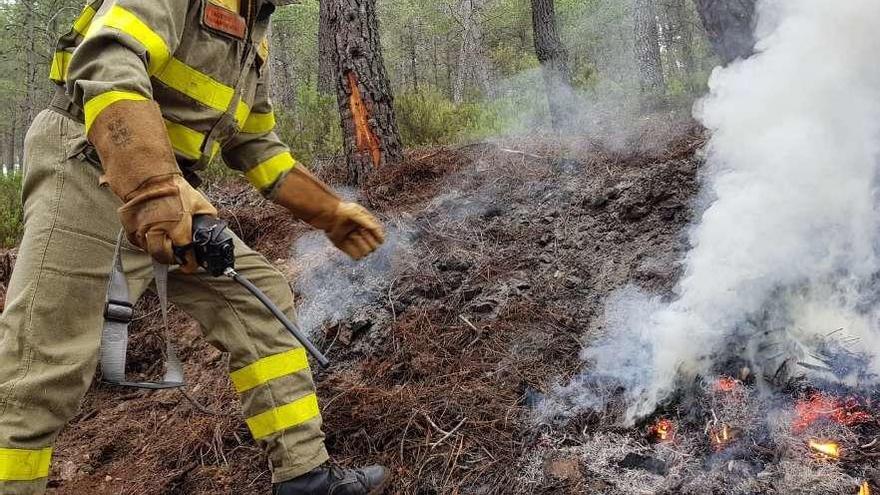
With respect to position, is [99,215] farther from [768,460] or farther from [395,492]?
[768,460]

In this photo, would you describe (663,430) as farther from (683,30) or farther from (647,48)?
(683,30)

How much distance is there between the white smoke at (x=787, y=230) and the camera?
8.93ft

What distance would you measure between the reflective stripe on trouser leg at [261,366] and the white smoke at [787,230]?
1.27 meters

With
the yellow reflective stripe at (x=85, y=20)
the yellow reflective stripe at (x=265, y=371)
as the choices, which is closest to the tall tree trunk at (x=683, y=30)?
the yellow reflective stripe at (x=265, y=371)

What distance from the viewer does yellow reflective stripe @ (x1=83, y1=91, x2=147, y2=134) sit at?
1.85 m

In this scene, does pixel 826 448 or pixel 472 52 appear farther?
pixel 472 52

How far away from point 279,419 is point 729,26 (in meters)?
4.35

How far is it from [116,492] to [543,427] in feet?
7.32

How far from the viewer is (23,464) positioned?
1.95 meters

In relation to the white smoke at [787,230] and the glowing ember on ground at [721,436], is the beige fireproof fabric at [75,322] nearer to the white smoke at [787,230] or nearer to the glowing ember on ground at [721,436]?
the white smoke at [787,230]

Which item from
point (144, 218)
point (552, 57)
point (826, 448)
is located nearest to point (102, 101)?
point (144, 218)

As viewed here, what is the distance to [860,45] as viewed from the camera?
3.04m

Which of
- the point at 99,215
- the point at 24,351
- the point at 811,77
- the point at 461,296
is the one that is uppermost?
the point at 99,215

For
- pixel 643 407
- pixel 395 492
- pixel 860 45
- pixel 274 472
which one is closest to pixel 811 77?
pixel 860 45
